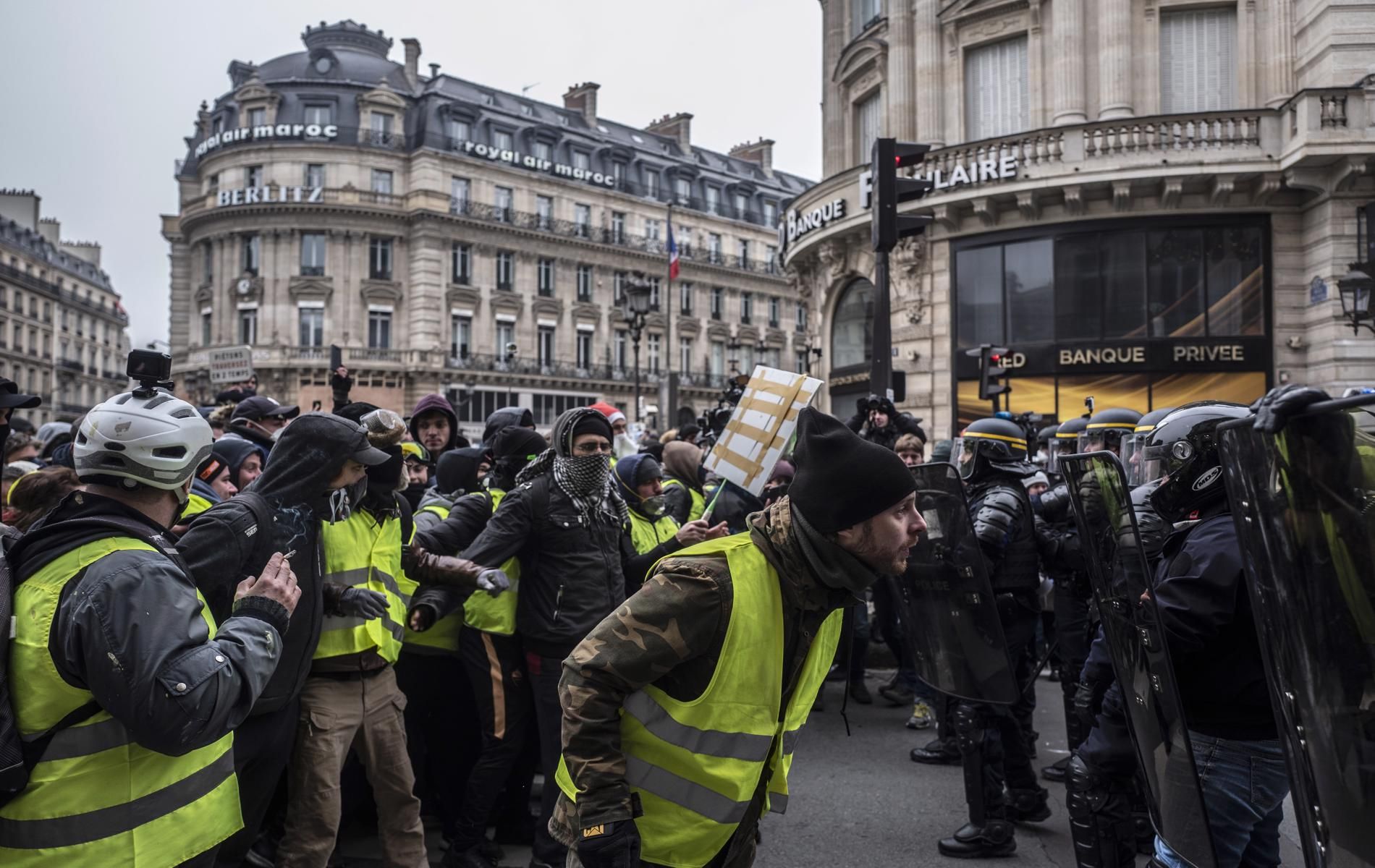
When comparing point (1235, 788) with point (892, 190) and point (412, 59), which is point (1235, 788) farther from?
point (412, 59)

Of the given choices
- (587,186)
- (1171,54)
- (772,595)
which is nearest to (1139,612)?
(772,595)

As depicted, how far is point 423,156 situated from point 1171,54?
3466 centimetres

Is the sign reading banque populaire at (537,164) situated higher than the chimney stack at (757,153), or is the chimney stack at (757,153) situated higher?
the chimney stack at (757,153)

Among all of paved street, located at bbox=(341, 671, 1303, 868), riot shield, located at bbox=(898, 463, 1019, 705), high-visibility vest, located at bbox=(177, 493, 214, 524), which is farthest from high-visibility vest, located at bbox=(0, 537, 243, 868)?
riot shield, located at bbox=(898, 463, 1019, 705)

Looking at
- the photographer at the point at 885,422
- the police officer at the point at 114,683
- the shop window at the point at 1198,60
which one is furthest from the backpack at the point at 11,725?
the shop window at the point at 1198,60

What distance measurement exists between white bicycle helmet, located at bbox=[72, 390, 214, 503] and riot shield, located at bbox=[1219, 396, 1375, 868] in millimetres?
2380

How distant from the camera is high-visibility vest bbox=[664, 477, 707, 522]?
270 inches

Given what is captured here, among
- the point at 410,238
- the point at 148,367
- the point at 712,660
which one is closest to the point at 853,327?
the point at 148,367

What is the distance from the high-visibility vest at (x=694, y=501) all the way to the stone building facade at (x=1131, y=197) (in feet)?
38.0

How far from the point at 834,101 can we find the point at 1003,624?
1866 centimetres

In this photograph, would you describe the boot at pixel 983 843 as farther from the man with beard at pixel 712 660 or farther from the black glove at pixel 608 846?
the black glove at pixel 608 846

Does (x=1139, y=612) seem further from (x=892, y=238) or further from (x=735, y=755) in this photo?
(x=892, y=238)

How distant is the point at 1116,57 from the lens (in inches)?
644

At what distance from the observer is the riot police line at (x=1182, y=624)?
1672 millimetres
